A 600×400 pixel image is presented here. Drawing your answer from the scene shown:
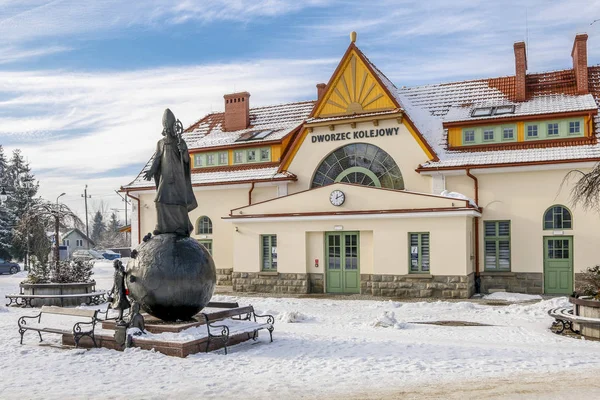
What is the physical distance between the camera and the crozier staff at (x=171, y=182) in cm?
1152

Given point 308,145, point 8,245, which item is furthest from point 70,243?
point 308,145

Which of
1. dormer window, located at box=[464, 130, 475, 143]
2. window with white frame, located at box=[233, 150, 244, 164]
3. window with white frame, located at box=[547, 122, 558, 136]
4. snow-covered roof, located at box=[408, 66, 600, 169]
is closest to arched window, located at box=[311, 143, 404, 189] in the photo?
snow-covered roof, located at box=[408, 66, 600, 169]

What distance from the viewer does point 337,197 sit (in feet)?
71.4

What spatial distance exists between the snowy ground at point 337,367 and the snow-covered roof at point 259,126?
15.5m

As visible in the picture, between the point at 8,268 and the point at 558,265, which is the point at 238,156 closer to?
the point at 558,265

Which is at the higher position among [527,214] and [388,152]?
[388,152]

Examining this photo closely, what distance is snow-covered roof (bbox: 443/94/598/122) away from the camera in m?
21.8

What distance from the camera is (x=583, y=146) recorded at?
69.2 ft

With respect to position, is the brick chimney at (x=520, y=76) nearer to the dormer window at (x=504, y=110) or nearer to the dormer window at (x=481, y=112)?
the dormer window at (x=504, y=110)

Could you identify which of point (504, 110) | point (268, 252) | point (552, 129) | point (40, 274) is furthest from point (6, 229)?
point (552, 129)

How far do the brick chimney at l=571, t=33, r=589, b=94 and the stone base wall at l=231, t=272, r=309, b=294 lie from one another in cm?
1315

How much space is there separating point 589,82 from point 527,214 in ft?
23.0

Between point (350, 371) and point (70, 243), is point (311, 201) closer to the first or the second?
point (350, 371)

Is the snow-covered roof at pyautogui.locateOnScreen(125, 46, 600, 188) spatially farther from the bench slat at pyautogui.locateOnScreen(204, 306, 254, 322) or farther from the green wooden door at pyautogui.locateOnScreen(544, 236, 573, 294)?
the bench slat at pyautogui.locateOnScreen(204, 306, 254, 322)
